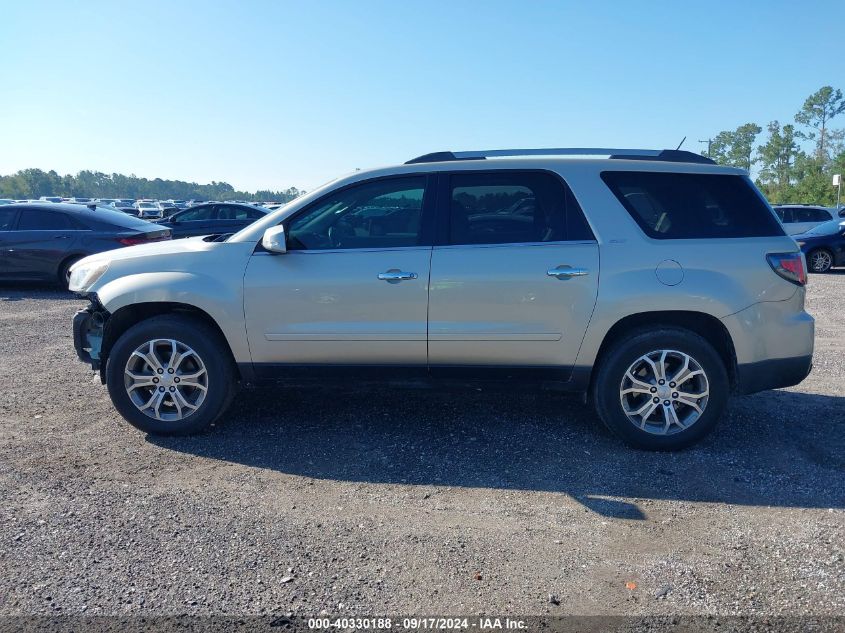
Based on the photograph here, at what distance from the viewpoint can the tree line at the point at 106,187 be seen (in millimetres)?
108438

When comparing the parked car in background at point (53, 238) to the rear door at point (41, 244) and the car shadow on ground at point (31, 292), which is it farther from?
the car shadow on ground at point (31, 292)

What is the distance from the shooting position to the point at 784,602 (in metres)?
2.90

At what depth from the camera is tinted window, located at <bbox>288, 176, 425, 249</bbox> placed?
4.72 m

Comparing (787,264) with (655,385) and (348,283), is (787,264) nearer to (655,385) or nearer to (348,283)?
(655,385)

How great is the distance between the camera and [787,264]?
4.47 meters

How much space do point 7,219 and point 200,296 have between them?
9845mm

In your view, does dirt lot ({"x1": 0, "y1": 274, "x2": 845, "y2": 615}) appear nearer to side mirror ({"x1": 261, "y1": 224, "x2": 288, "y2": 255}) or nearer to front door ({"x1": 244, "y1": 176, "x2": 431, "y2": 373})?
front door ({"x1": 244, "y1": 176, "x2": 431, "y2": 373})

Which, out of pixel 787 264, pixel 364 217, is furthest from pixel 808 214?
pixel 364 217

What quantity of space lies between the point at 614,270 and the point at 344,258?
5.90 ft

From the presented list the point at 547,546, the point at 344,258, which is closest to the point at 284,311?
the point at 344,258

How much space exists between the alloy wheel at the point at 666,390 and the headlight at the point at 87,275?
377 centimetres

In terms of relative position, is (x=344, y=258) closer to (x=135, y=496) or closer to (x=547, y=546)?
(x=135, y=496)

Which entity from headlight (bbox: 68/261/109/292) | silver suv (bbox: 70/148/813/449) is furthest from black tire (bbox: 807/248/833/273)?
headlight (bbox: 68/261/109/292)

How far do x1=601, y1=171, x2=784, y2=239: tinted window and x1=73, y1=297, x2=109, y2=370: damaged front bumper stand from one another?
12.1 ft
